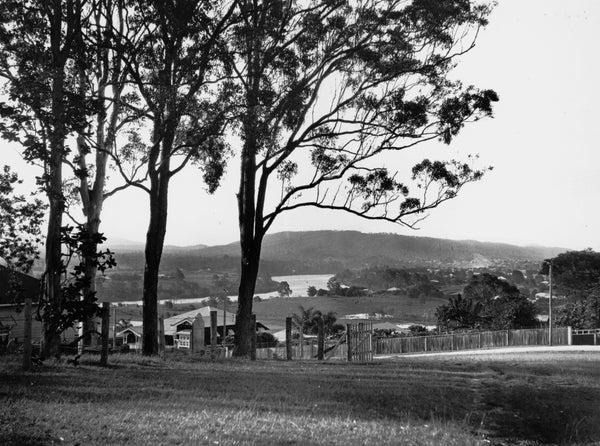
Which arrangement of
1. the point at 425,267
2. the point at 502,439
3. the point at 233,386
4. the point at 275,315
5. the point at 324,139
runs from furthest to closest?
the point at 425,267
the point at 275,315
the point at 324,139
the point at 233,386
the point at 502,439

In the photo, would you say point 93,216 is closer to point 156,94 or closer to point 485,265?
point 156,94

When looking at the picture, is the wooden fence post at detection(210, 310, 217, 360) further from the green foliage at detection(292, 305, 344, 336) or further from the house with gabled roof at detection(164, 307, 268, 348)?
the green foliage at detection(292, 305, 344, 336)

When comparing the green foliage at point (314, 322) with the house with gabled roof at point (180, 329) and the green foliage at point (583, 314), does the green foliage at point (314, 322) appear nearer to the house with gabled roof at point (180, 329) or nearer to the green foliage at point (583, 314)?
the house with gabled roof at point (180, 329)

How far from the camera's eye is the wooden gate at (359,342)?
96.6 feet

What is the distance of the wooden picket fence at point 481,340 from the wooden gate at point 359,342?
2285 centimetres

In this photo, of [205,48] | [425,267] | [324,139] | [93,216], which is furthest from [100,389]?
[425,267]

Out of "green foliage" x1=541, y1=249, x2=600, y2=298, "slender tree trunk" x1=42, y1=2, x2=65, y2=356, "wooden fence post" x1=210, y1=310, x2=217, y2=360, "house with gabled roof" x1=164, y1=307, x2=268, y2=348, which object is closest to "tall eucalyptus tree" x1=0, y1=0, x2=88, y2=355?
"slender tree trunk" x1=42, y1=2, x2=65, y2=356

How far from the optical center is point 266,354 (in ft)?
155

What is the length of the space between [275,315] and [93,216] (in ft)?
191

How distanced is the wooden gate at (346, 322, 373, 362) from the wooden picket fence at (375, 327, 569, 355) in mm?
22854

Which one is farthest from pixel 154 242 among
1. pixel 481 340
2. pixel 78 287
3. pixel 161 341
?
pixel 481 340

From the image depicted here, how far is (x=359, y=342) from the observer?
29.9 m

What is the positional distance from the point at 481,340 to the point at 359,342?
2468 centimetres

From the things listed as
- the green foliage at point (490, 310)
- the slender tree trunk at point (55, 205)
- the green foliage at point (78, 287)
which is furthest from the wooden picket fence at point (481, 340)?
the green foliage at point (78, 287)
